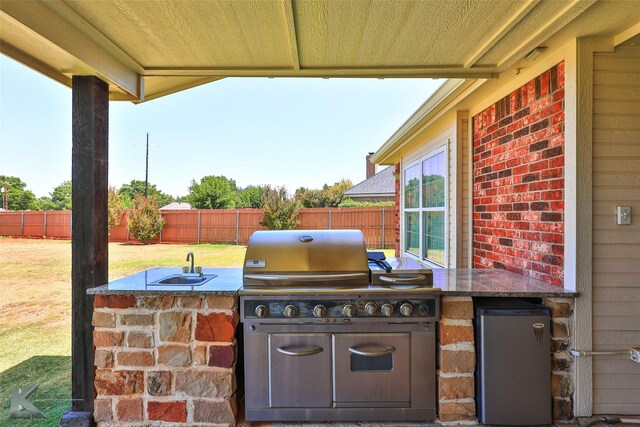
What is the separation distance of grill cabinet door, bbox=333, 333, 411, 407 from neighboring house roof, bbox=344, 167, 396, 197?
14.5 m

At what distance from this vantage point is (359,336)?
7.41 feet

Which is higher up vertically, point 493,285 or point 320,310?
point 493,285

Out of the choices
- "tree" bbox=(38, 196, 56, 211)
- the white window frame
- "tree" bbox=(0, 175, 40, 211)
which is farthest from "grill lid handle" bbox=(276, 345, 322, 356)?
"tree" bbox=(38, 196, 56, 211)

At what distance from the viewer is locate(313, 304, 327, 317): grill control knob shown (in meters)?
2.23

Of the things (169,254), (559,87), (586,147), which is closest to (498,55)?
(559,87)

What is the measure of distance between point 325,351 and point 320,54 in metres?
1.99

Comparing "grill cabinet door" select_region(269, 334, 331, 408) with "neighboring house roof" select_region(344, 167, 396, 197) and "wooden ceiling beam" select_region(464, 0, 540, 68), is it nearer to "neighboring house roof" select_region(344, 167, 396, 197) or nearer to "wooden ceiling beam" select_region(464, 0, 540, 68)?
"wooden ceiling beam" select_region(464, 0, 540, 68)

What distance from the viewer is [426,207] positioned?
16.5 feet

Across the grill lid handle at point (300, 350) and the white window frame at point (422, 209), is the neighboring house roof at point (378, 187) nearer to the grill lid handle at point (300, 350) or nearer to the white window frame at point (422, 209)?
the white window frame at point (422, 209)

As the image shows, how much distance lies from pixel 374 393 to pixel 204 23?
2.51 meters

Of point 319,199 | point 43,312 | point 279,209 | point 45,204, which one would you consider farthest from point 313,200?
point 45,204

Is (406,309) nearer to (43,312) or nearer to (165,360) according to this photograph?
(165,360)

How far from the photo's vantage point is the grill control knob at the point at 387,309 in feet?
7.28

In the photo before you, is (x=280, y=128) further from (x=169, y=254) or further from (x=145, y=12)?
(x=145, y=12)
